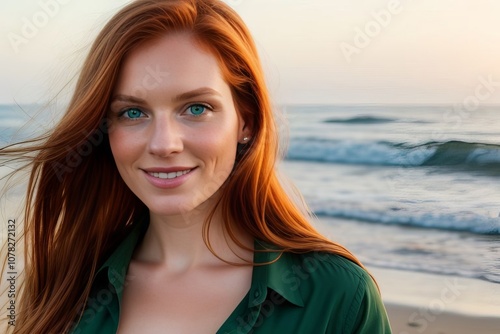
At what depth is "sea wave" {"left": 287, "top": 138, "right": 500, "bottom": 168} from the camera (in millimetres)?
9195

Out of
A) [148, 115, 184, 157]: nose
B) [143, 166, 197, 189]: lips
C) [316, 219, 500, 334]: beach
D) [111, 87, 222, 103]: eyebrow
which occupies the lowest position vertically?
[316, 219, 500, 334]: beach

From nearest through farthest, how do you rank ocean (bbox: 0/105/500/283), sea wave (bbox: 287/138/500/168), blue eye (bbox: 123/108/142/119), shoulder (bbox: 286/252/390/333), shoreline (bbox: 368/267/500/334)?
shoulder (bbox: 286/252/390/333) < blue eye (bbox: 123/108/142/119) < shoreline (bbox: 368/267/500/334) < ocean (bbox: 0/105/500/283) < sea wave (bbox: 287/138/500/168)

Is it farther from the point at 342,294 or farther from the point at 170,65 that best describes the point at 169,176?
the point at 342,294

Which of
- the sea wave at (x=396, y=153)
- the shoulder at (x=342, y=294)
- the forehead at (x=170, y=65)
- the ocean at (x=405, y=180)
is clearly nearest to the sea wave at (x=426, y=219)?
the ocean at (x=405, y=180)

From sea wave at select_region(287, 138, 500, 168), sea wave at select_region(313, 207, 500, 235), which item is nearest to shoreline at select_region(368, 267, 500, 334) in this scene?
sea wave at select_region(313, 207, 500, 235)

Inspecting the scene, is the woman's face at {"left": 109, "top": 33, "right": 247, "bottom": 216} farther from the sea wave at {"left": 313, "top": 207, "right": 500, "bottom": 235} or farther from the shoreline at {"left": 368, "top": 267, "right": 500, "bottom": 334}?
the sea wave at {"left": 313, "top": 207, "right": 500, "bottom": 235}

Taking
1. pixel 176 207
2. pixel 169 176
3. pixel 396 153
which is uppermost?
pixel 169 176

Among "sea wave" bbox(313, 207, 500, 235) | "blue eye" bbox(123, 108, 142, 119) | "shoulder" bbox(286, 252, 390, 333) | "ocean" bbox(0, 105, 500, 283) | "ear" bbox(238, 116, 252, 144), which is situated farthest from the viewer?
"sea wave" bbox(313, 207, 500, 235)

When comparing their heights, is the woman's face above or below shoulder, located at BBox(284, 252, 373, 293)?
above

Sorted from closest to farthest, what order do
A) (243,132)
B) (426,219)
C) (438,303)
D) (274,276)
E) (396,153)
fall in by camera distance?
(274,276)
(243,132)
(438,303)
(426,219)
(396,153)

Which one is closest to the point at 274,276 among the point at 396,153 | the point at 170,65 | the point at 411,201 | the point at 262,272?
the point at 262,272

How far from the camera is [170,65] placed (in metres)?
Answer: 2.47

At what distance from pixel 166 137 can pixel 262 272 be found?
56 centimetres

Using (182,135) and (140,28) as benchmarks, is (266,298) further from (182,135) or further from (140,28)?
(140,28)
